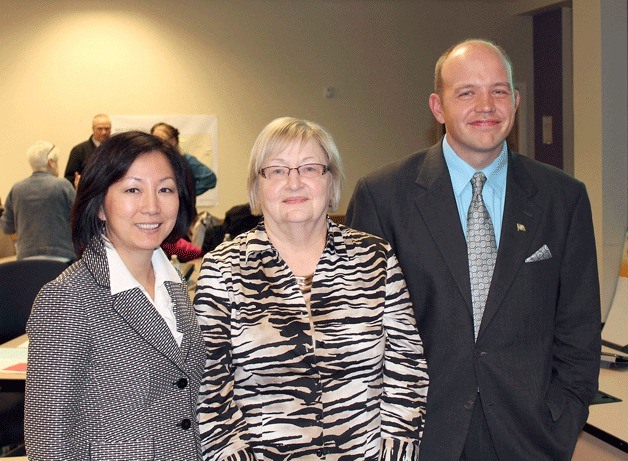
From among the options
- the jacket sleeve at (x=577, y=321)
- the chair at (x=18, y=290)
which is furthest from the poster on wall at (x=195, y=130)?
the jacket sleeve at (x=577, y=321)

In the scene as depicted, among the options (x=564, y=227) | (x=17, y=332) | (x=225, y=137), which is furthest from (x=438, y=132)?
(x=564, y=227)

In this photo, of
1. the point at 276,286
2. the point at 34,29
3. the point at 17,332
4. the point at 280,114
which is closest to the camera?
the point at 276,286

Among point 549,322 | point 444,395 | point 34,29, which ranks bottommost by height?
point 444,395

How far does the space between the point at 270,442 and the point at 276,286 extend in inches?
14.7

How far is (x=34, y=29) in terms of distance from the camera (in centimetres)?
768

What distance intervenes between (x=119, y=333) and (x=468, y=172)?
1.07m

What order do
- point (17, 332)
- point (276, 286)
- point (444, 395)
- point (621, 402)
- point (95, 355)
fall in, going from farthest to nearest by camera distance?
point (17, 332), point (621, 402), point (444, 395), point (276, 286), point (95, 355)

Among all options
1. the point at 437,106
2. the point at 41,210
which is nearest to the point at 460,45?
A: the point at 437,106

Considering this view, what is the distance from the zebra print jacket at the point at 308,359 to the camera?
1.72 m

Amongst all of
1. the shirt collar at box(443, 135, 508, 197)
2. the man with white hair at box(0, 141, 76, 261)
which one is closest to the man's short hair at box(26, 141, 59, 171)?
the man with white hair at box(0, 141, 76, 261)

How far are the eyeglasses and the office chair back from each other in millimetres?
2143

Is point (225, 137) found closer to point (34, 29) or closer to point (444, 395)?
point (34, 29)

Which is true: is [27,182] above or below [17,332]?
above

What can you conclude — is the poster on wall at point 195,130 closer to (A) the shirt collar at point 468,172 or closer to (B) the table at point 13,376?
(B) the table at point 13,376
